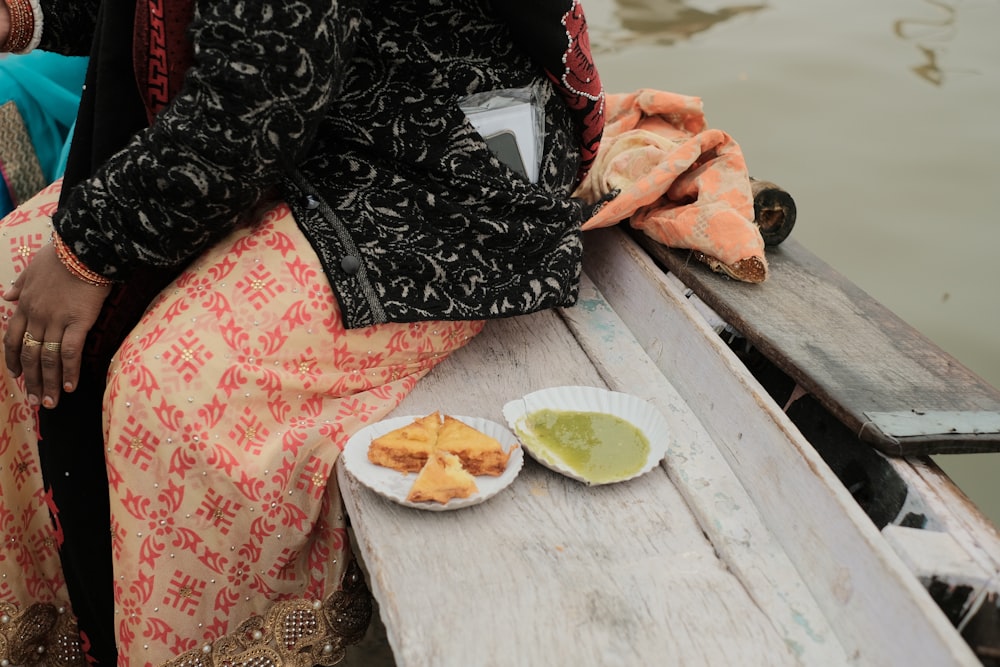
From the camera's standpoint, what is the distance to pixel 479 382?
1.43m

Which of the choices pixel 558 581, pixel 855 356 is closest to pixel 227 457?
pixel 558 581

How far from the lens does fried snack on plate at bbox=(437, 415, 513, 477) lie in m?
1.17

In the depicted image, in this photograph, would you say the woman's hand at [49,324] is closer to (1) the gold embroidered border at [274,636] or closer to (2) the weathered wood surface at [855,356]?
(1) the gold embroidered border at [274,636]

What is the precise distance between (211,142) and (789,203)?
3.79ft

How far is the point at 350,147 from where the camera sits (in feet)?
4.18

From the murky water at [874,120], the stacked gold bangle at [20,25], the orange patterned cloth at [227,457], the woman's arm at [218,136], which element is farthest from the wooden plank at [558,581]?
the murky water at [874,120]

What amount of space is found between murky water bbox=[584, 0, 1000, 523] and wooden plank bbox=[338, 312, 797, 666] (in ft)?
4.17

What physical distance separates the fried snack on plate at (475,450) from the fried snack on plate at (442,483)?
24 millimetres

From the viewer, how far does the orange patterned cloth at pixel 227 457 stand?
3.63 ft

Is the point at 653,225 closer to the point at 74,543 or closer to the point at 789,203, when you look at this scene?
the point at 789,203

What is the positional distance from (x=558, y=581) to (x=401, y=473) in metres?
0.26

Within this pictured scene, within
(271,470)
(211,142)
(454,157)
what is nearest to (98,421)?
(271,470)

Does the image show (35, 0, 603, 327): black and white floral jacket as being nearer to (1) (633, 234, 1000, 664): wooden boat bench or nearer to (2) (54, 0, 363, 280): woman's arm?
(2) (54, 0, 363, 280): woman's arm

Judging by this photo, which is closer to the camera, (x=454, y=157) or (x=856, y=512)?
(x=856, y=512)
